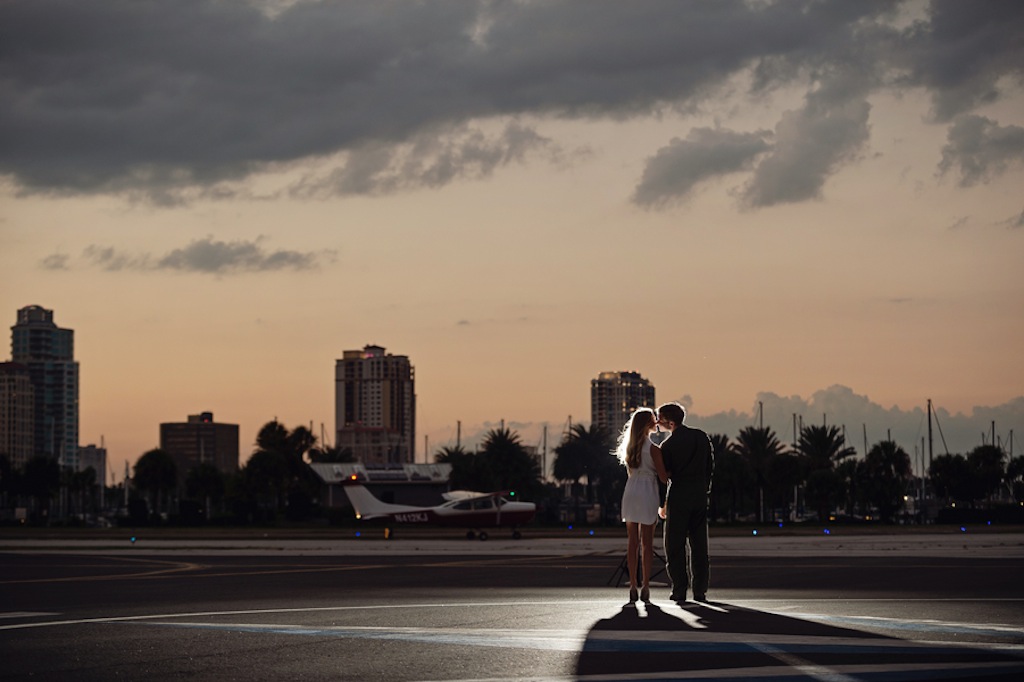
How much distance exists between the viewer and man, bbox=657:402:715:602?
11859 mm

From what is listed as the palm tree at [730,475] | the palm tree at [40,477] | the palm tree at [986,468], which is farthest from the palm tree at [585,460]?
the palm tree at [40,477]

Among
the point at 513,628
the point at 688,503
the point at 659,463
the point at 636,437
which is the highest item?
the point at 636,437

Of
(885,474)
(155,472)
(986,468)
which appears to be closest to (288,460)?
(155,472)

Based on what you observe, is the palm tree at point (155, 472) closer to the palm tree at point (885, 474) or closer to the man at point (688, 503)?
the palm tree at point (885, 474)

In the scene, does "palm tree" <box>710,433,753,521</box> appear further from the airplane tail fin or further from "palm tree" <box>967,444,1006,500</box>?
the airplane tail fin

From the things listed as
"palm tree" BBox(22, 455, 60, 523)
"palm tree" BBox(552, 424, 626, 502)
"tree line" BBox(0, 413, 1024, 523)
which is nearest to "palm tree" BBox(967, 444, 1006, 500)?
"tree line" BBox(0, 413, 1024, 523)

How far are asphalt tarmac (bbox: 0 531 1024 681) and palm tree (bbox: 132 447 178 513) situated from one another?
338ft

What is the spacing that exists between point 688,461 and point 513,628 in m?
3.14

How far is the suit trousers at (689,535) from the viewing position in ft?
38.8

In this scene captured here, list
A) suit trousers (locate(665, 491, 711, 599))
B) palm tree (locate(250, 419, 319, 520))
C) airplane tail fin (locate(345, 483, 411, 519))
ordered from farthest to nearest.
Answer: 1. palm tree (locate(250, 419, 319, 520))
2. airplane tail fin (locate(345, 483, 411, 519))
3. suit trousers (locate(665, 491, 711, 599))

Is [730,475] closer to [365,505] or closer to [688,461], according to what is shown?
[365,505]

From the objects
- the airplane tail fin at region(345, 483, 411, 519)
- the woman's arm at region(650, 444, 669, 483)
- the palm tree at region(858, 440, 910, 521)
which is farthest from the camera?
the palm tree at region(858, 440, 910, 521)

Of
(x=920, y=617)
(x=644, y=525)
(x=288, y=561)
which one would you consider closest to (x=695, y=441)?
(x=644, y=525)

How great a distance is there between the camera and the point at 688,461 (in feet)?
39.6
